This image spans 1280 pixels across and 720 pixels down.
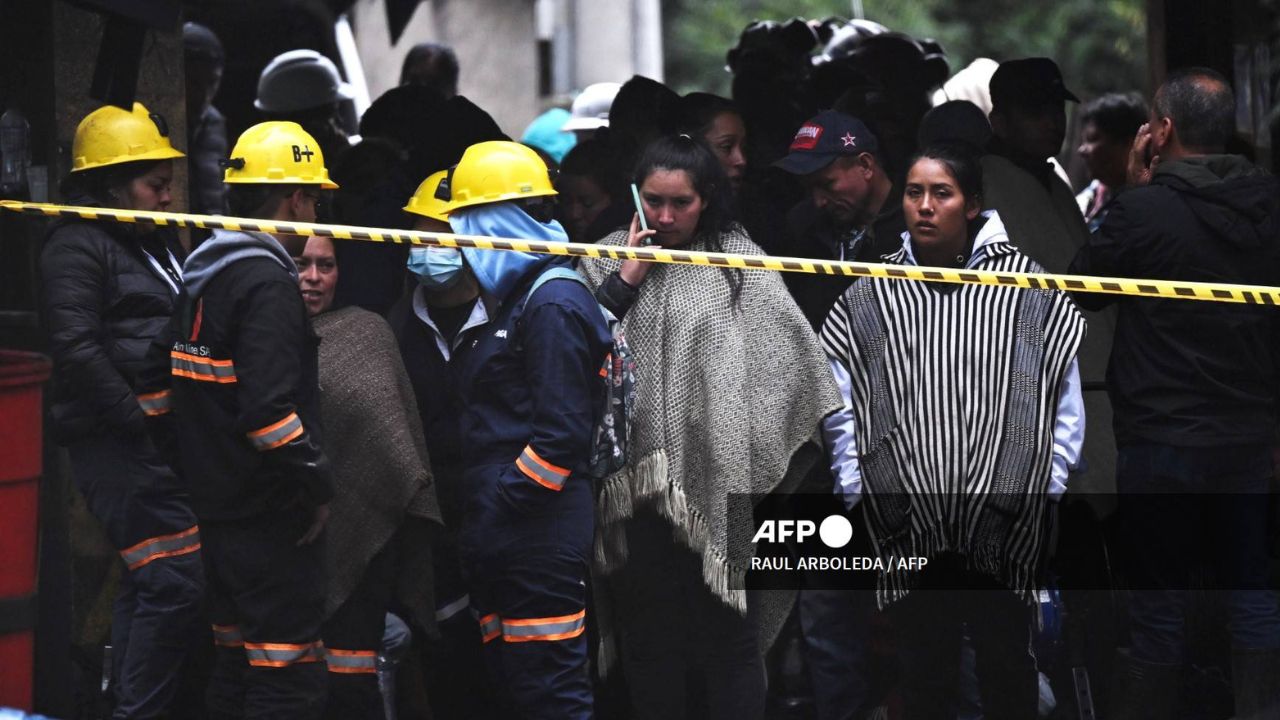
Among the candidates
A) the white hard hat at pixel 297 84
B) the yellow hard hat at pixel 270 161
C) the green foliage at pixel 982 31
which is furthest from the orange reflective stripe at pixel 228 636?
the green foliage at pixel 982 31

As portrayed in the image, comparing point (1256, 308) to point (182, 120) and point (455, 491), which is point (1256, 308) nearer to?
point (455, 491)

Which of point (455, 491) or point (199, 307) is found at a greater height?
point (199, 307)

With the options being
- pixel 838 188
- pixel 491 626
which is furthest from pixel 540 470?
pixel 838 188

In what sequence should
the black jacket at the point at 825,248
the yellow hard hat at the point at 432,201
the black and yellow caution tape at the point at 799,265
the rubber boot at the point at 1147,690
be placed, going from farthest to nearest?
the black jacket at the point at 825,248 < the yellow hard hat at the point at 432,201 < the rubber boot at the point at 1147,690 < the black and yellow caution tape at the point at 799,265

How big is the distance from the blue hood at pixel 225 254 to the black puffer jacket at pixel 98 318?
42 centimetres

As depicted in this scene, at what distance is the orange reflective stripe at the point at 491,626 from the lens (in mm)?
5133

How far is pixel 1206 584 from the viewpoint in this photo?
5395 millimetres

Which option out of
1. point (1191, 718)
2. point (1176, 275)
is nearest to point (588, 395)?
point (1176, 275)

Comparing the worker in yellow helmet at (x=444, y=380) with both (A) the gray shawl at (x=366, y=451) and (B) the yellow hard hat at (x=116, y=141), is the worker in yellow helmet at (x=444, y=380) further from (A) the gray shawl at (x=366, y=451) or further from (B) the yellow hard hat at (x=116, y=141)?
(B) the yellow hard hat at (x=116, y=141)

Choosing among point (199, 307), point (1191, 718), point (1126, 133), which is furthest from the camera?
point (1126, 133)

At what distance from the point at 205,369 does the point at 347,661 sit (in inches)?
41.7

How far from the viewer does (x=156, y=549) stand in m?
5.21

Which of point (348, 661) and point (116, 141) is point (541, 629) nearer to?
point (348, 661)

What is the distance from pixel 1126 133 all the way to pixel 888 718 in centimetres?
355
